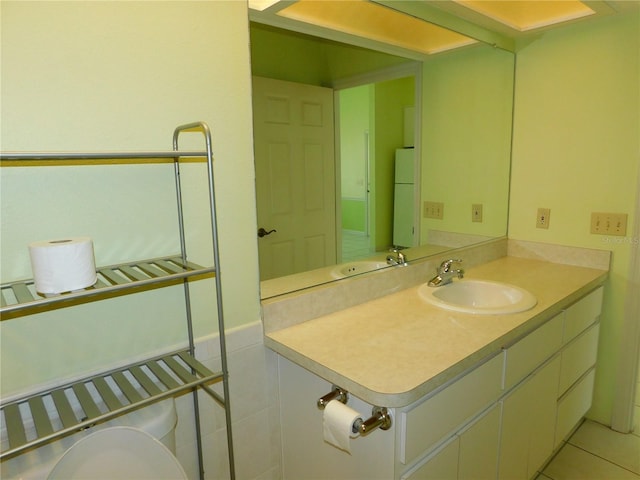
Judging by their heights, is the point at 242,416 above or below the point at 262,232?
below

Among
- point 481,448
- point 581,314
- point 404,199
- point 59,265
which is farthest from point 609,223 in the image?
point 59,265

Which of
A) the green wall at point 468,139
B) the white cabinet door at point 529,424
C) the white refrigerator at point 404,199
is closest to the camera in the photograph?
the white cabinet door at point 529,424

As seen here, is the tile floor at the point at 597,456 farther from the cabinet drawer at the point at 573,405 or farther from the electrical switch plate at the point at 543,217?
the electrical switch plate at the point at 543,217

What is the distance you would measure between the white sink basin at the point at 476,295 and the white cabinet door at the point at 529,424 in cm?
29

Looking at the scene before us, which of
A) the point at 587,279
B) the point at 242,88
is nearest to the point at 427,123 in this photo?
the point at 587,279

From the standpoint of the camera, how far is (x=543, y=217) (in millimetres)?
2328

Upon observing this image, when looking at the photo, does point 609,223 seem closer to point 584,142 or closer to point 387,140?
point 584,142

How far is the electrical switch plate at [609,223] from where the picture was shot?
6.69 ft

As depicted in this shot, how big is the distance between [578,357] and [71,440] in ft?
6.73

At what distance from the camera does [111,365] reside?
3.55 feet

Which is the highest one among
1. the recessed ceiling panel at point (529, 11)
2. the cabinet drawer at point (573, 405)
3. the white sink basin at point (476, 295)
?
the recessed ceiling panel at point (529, 11)

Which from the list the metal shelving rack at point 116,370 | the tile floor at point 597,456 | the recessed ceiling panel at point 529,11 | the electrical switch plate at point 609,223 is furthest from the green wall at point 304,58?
the tile floor at point 597,456

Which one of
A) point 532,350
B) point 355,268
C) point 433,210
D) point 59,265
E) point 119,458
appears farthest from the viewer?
point 433,210

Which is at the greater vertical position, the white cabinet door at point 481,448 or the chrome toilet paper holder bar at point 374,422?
the chrome toilet paper holder bar at point 374,422
